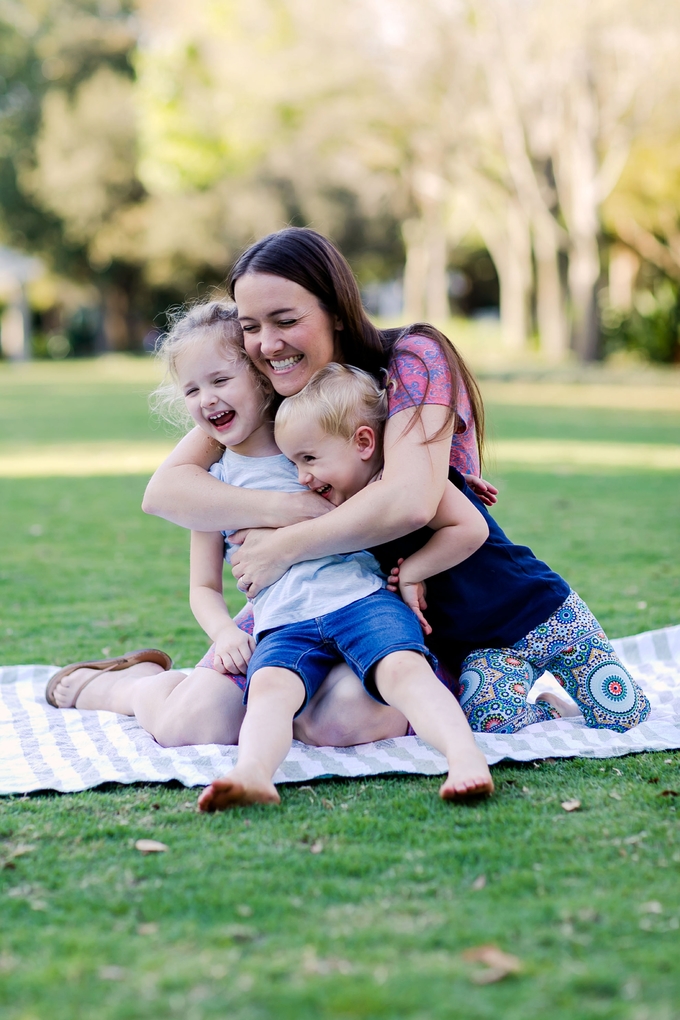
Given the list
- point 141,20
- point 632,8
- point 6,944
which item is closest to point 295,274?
point 6,944

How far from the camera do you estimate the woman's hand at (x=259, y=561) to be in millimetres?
3336

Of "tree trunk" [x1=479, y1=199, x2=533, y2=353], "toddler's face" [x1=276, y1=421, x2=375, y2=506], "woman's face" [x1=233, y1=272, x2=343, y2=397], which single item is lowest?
"toddler's face" [x1=276, y1=421, x2=375, y2=506]

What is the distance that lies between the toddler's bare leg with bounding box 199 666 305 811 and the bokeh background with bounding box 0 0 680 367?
10.4 meters

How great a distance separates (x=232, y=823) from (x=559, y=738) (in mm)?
1125

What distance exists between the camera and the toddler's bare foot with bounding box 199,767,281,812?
2.75 metres

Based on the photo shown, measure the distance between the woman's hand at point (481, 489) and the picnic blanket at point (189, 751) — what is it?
0.74m

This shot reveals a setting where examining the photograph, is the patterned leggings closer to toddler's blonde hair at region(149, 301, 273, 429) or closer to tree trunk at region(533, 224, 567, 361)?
toddler's blonde hair at region(149, 301, 273, 429)

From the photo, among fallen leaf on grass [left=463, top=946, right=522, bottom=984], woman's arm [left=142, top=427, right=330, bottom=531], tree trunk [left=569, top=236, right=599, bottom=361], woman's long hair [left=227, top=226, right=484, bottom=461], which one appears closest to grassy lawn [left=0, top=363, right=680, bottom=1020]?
fallen leaf on grass [left=463, top=946, right=522, bottom=984]

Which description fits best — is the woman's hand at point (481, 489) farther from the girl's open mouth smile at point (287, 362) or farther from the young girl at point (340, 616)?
the girl's open mouth smile at point (287, 362)

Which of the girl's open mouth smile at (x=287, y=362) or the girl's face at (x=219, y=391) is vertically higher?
the girl's open mouth smile at (x=287, y=362)

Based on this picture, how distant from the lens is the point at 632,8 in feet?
63.0

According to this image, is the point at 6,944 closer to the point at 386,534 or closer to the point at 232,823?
the point at 232,823

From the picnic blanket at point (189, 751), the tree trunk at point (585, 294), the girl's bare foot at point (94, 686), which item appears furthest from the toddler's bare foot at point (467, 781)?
the tree trunk at point (585, 294)

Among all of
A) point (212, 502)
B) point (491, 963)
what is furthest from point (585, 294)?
point (491, 963)
